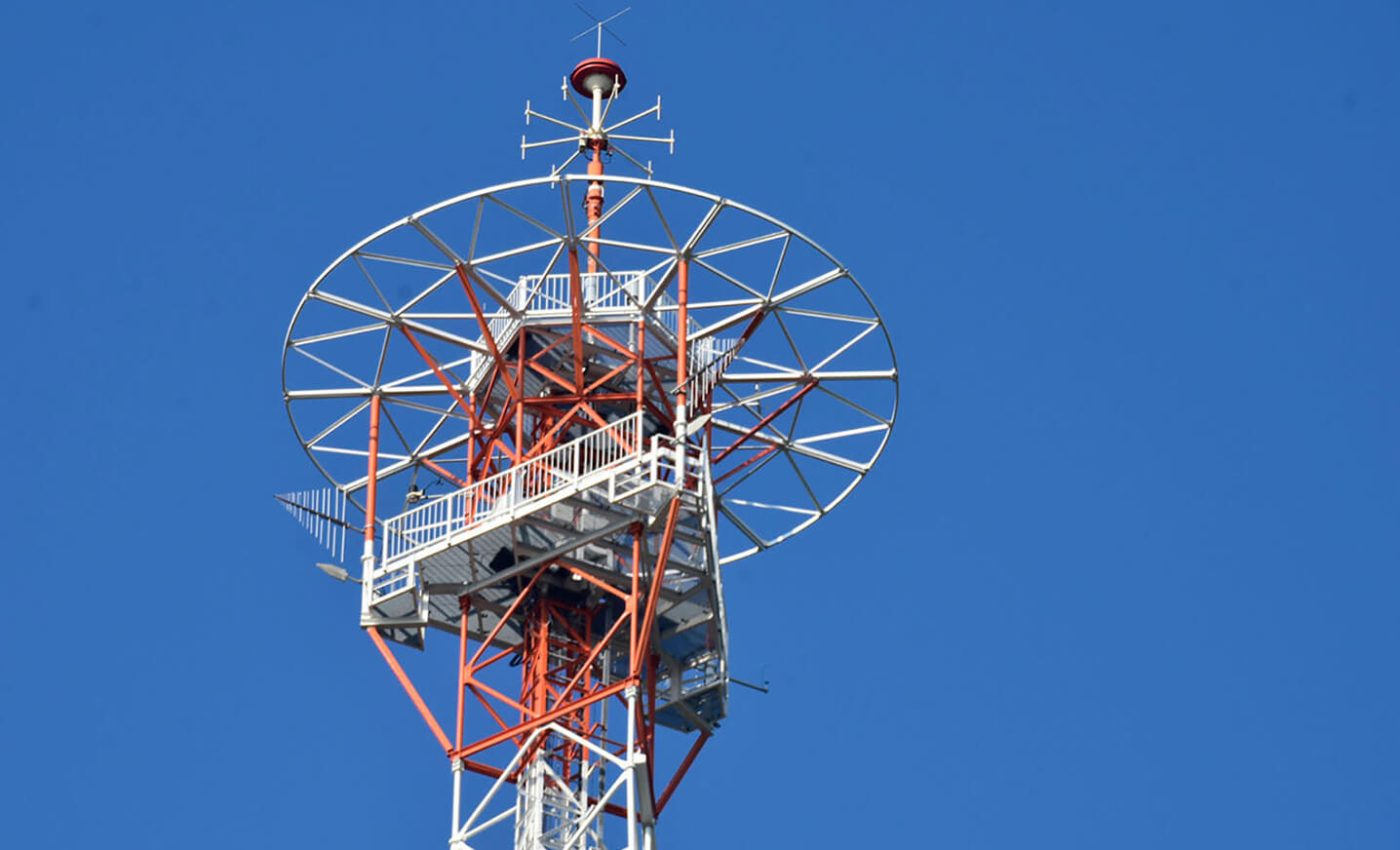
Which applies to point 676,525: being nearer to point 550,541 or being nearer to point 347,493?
point 550,541

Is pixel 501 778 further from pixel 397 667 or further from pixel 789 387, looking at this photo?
pixel 789 387

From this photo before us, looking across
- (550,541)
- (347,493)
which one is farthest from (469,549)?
(347,493)

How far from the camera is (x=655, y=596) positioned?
7456 centimetres

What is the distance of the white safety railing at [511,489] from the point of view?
75438 mm

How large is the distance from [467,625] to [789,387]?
29.7 ft

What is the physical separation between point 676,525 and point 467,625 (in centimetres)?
513

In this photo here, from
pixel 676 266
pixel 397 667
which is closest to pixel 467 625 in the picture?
pixel 397 667

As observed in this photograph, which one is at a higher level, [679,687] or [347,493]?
[347,493]

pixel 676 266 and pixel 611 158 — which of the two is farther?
pixel 611 158

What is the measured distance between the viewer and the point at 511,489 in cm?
7556

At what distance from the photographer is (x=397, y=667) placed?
76562mm

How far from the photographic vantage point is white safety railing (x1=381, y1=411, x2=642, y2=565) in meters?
75.4

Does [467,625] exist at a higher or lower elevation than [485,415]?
lower

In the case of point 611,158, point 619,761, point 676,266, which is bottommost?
point 619,761
